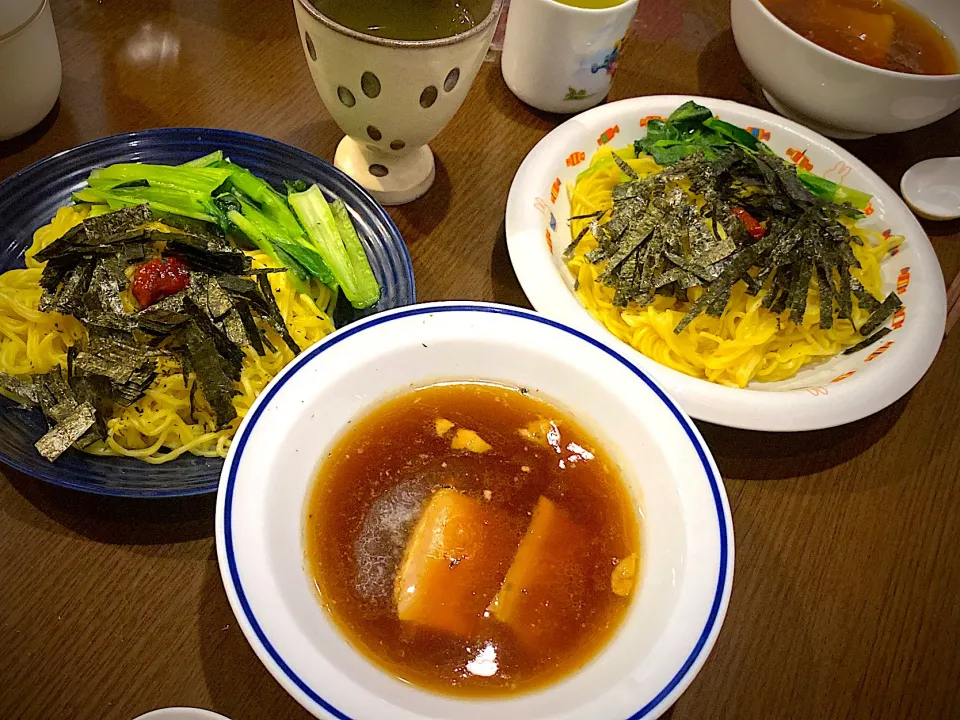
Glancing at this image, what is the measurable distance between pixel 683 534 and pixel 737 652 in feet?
1.32

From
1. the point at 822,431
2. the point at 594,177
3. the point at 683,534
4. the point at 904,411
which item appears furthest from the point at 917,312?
the point at 683,534

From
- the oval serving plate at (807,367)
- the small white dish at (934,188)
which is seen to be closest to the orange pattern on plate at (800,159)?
the oval serving plate at (807,367)

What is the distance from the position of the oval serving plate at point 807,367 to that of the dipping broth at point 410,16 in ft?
1.24

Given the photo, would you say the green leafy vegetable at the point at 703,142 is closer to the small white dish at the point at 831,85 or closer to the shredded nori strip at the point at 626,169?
the shredded nori strip at the point at 626,169

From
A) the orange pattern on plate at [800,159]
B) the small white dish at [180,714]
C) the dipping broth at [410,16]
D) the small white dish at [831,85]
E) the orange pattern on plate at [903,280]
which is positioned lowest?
the small white dish at [180,714]

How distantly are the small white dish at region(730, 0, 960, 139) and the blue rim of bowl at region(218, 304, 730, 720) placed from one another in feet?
4.04

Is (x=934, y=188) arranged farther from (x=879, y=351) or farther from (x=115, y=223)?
(x=115, y=223)

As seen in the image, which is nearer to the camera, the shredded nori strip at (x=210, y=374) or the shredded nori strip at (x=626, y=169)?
the shredded nori strip at (x=210, y=374)

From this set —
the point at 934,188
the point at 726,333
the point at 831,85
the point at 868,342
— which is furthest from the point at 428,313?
the point at 934,188

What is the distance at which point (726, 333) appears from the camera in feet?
5.36

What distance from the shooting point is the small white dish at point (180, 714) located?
3.39 feet

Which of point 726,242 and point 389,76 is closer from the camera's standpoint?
point 389,76

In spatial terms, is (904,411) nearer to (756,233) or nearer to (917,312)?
(917,312)

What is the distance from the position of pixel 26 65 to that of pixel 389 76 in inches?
34.9
